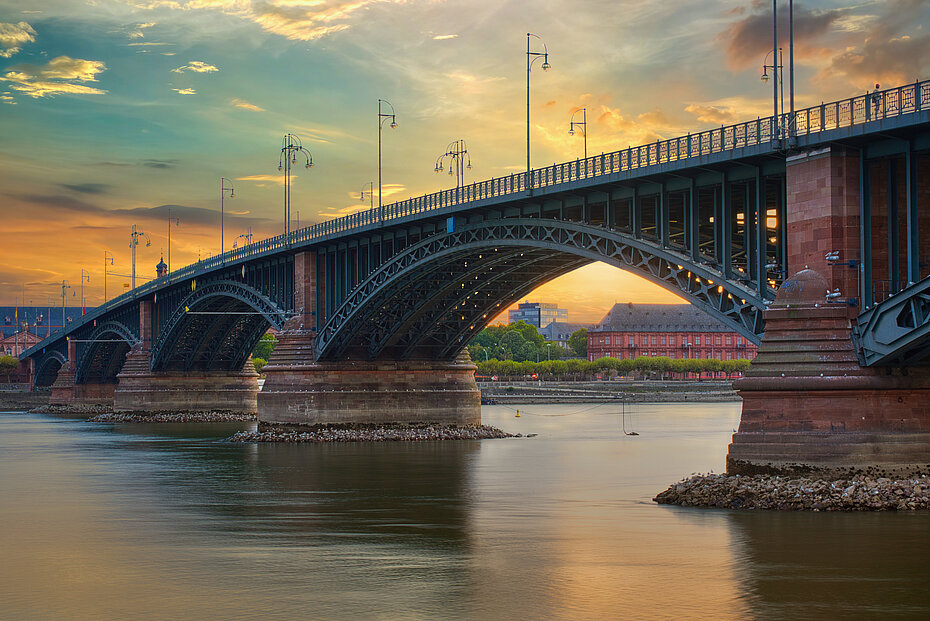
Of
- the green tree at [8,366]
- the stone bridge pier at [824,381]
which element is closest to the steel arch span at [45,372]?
the green tree at [8,366]

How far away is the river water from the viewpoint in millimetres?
23766

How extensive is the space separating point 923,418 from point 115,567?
23.6 m

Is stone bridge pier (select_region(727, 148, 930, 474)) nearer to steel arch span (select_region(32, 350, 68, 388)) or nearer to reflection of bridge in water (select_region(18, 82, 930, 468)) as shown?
reflection of bridge in water (select_region(18, 82, 930, 468))

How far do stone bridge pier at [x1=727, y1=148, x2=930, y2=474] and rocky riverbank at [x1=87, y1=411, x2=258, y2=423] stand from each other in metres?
77.0

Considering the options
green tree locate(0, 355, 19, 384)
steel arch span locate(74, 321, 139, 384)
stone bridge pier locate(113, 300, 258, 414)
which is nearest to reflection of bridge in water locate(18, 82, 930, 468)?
stone bridge pier locate(113, 300, 258, 414)

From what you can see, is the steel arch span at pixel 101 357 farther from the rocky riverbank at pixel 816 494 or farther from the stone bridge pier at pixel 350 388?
the rocky riverbank at pixel 816 494

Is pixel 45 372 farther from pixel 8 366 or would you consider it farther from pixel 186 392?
pixel 186 392

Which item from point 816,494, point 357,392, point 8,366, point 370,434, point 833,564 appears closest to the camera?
point 833,564

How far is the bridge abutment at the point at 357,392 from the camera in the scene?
252 feet

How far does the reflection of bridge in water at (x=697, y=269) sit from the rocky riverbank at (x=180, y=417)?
13783 millimetres

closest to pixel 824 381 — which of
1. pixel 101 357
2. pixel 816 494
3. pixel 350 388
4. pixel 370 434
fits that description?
pixel 816 494

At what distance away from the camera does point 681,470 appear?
2030 inches

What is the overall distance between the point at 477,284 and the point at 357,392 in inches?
451

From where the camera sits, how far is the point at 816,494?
1348 inches
